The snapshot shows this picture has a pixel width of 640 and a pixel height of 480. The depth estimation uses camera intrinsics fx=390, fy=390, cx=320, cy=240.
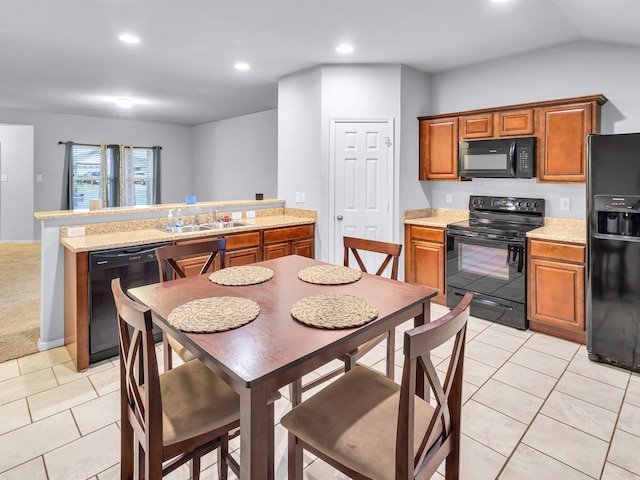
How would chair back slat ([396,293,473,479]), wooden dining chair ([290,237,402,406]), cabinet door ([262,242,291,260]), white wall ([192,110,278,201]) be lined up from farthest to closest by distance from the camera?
1. white wall ([192,110,278,201])
2. cabinet door ([262,242,291,260])
3. wooden dining chair ([290,237,402,406])
4. chair back slat ([396,293,473,479])

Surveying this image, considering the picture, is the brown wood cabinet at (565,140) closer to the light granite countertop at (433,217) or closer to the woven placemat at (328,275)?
the light granite countertop at (433,217)

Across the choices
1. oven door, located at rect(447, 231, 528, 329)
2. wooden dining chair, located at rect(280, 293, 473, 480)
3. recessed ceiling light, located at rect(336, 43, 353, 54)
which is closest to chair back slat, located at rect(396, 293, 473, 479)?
wooden dining chair, located at rect(280, 293, 473, 480)

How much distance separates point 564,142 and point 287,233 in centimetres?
271

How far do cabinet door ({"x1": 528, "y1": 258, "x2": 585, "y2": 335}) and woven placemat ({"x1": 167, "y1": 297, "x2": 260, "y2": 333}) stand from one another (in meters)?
2.69

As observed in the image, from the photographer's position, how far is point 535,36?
3430mm

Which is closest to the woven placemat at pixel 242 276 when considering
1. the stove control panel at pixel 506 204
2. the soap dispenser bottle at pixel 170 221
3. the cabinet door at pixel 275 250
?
the cabinet door at pixel 275 250

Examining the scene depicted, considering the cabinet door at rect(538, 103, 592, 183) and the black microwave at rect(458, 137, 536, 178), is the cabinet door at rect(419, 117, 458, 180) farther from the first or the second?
the cabinet door at rect(538, 103, 592, 183)

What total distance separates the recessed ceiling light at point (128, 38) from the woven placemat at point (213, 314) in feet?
9.52

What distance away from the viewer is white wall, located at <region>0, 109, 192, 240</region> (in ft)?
24.2

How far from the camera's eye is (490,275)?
3.67 metres

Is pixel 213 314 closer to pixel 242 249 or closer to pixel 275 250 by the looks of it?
pixel 242 249

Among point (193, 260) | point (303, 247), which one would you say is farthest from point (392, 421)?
point (303, 247)

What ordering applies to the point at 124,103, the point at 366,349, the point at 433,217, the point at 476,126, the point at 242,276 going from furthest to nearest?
1. the point at 124,103
2. the point at 433,217
3. the point at 476,126
4. the point at 242,276
5. the point at 366,349

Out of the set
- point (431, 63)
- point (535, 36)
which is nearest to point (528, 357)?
point (535, 36)
